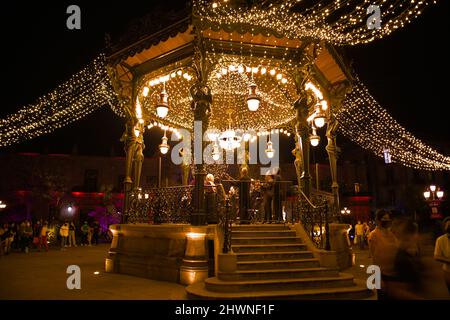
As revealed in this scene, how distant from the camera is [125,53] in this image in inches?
424

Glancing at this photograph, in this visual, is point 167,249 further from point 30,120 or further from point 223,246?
point 30,120

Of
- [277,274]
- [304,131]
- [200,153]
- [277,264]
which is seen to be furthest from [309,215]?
[200,153]

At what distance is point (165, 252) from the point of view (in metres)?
8.98

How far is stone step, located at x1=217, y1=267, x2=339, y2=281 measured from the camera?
22.7 feet

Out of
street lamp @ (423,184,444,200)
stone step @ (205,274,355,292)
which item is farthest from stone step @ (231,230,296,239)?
street lamp @ (423,184,444,200)

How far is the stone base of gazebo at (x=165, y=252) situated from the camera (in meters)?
8.17

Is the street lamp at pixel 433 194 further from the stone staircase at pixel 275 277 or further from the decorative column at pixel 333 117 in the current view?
the stone staircase at pixel 275 277

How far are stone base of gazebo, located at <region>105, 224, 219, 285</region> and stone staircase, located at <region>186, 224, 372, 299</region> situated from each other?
725mm

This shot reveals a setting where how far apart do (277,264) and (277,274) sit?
16.5 inches

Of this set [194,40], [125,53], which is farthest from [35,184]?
[194,40]

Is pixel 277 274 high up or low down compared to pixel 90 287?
up

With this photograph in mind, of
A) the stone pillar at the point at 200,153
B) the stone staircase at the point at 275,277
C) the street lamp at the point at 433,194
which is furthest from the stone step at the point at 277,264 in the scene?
the street lamp at the point at 433,194

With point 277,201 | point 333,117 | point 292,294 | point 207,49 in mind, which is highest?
point 207,49

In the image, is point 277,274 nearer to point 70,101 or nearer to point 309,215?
point 309,215
